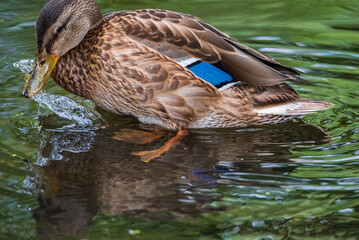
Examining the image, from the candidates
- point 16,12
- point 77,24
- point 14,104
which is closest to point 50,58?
point 77,24

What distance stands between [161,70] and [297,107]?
1.29 m

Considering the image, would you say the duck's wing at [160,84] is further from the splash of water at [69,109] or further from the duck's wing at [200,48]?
the splash of water at [69,109]

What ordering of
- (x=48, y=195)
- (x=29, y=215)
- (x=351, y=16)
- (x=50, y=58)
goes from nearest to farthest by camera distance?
(x=29, y=215) → (x=48, y=195) → (x=50, y=58) → (x=351, y=16)

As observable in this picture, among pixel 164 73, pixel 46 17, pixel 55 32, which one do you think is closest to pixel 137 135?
pixel 164 73

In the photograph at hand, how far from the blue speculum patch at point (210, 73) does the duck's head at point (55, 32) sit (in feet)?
3.63

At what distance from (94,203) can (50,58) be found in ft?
6.04

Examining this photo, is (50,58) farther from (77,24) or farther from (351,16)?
(351,16)

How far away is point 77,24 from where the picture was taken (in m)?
6.44

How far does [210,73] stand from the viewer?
635 cm

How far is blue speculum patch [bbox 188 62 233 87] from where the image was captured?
6328 millimetres

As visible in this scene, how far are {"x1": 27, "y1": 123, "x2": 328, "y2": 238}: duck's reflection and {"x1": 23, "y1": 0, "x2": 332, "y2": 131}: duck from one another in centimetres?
25

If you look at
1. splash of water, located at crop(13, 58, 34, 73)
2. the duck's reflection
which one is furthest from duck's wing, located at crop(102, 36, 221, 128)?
splash of water, located at crop(13, 58, 34, 73)

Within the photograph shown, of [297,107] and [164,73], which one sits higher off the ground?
[164,73]

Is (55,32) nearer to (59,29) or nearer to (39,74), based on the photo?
(59,29)
